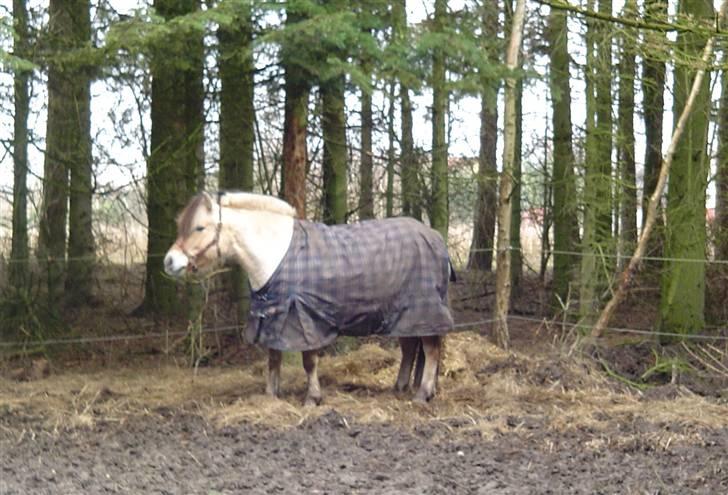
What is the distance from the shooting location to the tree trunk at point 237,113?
832cm

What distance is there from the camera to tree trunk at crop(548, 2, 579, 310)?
1186 centimetres

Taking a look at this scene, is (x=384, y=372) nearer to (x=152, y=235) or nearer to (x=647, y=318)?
(x=152, y=235)

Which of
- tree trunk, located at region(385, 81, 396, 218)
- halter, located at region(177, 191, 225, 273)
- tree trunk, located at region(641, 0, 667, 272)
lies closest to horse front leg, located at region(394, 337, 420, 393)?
halter, located at region(177, 191, 225, 273)

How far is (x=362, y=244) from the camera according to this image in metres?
7.56

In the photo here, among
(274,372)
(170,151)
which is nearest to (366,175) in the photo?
(170,151)

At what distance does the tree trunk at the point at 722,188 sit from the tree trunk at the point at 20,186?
7.42 m

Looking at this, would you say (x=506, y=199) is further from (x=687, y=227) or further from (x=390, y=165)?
(x=390, y=165)

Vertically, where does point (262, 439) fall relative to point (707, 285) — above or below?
below

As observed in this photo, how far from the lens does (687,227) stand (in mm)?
10000

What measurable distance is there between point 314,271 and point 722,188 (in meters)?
7.09

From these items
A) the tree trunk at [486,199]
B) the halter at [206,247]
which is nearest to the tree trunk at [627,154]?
the tree trunk at [486,199]

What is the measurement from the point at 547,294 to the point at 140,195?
6498mm

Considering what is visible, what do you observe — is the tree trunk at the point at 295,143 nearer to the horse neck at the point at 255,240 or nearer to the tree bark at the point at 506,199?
the horse neck at the point at 255,240

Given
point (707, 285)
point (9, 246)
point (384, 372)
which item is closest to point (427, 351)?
point (384, 372)
